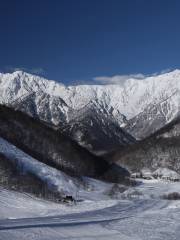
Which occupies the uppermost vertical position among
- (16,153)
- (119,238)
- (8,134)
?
(8,134)

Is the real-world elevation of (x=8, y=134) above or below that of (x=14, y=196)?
above

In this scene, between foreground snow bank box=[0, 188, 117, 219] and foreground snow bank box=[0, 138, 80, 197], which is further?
foreground snow bank box=[0, 138, 80, 197]

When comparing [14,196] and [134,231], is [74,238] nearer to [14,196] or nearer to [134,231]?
[134,231]

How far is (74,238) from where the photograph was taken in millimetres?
37219

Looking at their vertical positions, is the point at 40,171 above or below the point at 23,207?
above

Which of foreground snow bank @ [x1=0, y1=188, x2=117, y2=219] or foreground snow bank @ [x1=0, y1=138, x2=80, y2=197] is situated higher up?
foreground snow bank @ [x1=0, y1=138, x2=80, y2=197]

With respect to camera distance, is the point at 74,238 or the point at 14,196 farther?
the point at 14,196

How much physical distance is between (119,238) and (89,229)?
478 cm

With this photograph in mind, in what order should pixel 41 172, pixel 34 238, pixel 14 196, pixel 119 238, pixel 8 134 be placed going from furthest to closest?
pixel 8 134 < pixel 41 172 < pixel 14 196 < pixel 119 238 < pixel 34 238

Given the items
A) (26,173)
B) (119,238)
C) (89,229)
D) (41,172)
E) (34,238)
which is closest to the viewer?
(34,238)

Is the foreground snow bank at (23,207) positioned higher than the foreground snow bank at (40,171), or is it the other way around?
the foreground snow bank at (40,171)

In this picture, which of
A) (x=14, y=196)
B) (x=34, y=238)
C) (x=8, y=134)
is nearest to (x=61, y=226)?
(x=34, y=238)

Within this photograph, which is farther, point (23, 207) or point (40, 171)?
point (40, 171)

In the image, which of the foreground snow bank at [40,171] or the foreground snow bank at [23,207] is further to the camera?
the foreground snow bank at [40,171]
